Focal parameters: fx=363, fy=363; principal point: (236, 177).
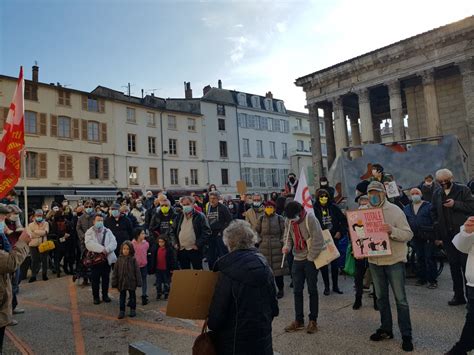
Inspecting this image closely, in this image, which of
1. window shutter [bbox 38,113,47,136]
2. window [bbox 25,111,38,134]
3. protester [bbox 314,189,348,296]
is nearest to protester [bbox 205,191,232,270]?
protester [bbox 314,189,348,296]

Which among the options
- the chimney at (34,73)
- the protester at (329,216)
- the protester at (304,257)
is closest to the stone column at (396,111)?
the protester at (329,216)

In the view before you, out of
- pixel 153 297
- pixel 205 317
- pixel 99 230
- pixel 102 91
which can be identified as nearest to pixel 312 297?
pixel 205 317

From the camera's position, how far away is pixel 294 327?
5004mm

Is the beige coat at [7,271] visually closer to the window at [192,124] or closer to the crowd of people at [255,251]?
the crowd of people at [255,251]

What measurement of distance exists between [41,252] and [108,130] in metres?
25.3

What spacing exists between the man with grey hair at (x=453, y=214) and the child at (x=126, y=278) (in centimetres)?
515

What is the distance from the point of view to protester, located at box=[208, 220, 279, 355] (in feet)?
8.98

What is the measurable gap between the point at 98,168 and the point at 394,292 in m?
31.7

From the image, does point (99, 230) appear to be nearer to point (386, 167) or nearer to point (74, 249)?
point (74, 249)

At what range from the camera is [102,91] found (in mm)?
37062

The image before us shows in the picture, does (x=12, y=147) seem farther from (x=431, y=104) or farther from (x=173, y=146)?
(x=173, y=146)

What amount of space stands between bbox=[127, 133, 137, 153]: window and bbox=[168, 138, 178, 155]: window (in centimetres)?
392

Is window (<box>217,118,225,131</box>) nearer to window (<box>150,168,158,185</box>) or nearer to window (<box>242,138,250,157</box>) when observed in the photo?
window (<box>242,138,250,157</box>)

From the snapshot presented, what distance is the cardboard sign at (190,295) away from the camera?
281 cm
